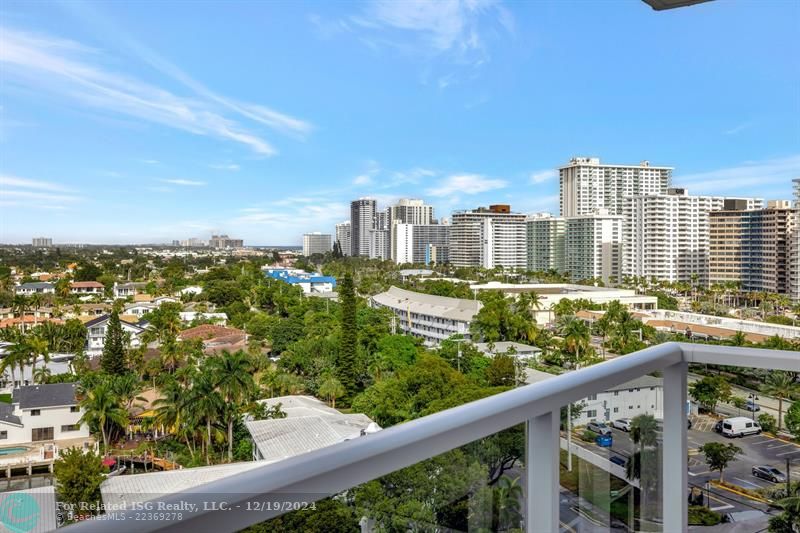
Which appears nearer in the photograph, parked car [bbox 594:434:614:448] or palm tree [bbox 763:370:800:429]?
parked car [bbox 594:434:614:448]

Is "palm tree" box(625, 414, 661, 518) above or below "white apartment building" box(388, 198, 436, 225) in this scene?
below

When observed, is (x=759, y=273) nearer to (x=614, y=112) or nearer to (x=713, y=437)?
(x=614, y=112)

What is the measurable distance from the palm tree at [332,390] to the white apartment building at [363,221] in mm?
39560

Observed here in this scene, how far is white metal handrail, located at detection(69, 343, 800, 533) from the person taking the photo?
312mm

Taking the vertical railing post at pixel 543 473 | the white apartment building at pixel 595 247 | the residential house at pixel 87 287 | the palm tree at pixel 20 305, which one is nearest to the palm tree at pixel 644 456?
the vertical railing post at pixel 543 473

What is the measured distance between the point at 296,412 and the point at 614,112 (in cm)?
3607

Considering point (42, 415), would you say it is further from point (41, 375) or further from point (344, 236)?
point (344, 236)

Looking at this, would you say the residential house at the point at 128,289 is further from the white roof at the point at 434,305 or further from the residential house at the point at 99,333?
the white roof at the point at 434,305

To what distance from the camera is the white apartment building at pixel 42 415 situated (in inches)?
385

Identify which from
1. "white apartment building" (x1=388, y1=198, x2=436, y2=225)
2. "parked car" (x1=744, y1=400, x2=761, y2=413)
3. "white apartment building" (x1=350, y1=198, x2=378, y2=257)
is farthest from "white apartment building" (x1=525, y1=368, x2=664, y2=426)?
"white apartment building" (x1=350, y1=198, x2=378, y2=257)

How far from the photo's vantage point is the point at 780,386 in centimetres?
80

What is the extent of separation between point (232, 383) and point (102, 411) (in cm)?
220

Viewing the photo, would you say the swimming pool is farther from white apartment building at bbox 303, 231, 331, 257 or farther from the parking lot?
white apartment building at bbox 303, 231, 331, 257

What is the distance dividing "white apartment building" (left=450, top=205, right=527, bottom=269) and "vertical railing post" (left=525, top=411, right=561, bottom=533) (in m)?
36.4
